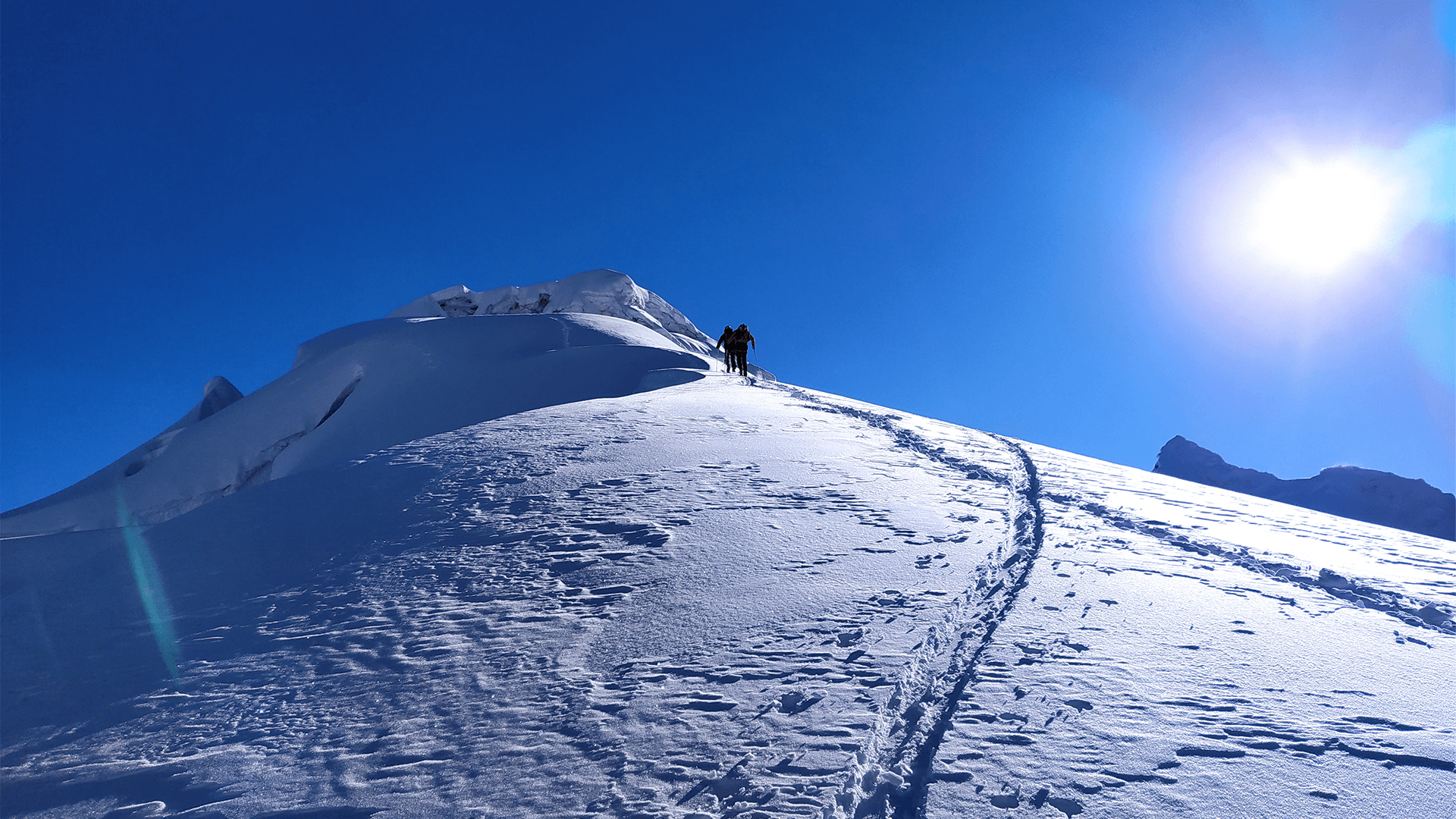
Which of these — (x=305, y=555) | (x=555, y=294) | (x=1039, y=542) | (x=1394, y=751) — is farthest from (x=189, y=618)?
(x=555, y=294)

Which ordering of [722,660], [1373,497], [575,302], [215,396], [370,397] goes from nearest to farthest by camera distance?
[722,660] → [370,397] → [215,396] → [575,302] → [1373,497]

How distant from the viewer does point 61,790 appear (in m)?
3.88

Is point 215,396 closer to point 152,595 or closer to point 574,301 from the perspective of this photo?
point 574,301

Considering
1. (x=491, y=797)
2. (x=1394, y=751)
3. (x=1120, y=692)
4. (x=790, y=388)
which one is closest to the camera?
(x=491, y=797)

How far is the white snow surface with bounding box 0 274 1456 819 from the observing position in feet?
11.9

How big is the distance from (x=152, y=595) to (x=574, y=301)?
153ft

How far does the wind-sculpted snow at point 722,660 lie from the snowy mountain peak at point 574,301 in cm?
4155

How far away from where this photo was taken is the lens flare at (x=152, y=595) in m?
5.43

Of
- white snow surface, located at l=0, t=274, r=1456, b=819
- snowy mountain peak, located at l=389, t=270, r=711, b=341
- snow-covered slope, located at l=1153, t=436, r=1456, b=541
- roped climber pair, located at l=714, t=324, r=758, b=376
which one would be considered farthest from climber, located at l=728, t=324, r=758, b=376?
snow-covered slope, located at l=1153, t=436, r=1456, b=541

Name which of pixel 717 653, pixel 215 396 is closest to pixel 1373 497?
pixel 717 653

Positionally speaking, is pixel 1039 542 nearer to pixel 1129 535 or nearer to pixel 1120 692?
pixel 1129 535

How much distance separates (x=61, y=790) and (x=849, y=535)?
253 inches

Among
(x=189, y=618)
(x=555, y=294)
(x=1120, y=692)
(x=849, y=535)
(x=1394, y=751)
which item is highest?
(x=555, y=294)

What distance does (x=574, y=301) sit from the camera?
51.6m
